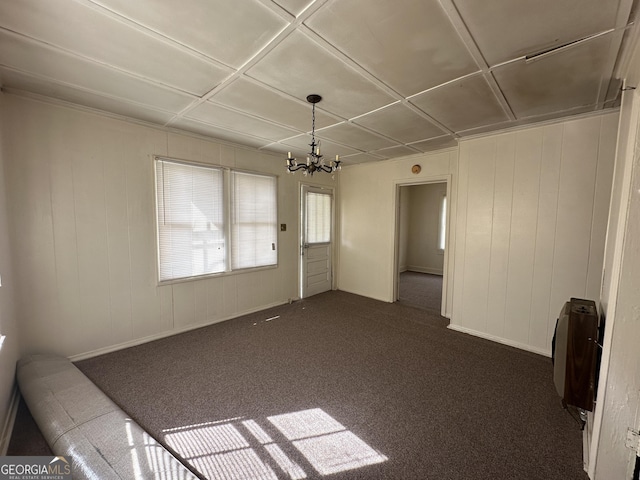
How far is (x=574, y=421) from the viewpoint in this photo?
1961 mm

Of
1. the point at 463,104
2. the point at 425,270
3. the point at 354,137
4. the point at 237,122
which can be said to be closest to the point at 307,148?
the point at 354,137

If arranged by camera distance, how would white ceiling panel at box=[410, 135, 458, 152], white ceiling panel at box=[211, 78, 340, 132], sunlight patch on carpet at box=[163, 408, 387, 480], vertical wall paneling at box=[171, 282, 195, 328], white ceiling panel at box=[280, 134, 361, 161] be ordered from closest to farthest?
sunlight patch on carpet at box=[163, 408, 387, 480] → white ceiling panel at box=[211, 78, 340, 132] → vertical wall paneling at box=[171, 282, 195, 328] → white ceiling panel at box=[410, 135, 458, 152] → white ceiling panel at box=[280, 134, 361, 161]

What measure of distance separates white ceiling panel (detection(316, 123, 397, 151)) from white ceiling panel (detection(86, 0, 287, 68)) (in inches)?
61.2

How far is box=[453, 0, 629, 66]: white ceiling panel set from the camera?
137 centimetres

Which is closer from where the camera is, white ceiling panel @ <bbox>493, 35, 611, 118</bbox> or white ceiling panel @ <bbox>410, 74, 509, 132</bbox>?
white ceiling panel @ <bbox>493, 35, 611, 118</bbox>

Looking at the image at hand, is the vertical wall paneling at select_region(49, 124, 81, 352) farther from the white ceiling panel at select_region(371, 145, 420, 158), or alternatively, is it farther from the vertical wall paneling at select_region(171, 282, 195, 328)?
the white ceiling panel at select_region(371, 145, 420, 158)

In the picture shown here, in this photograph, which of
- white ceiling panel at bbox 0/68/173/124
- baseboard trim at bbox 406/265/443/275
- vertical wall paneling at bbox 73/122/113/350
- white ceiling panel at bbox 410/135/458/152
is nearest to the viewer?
white ceiling panel at bbox 0/68/173/124

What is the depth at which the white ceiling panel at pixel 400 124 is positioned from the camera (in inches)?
106

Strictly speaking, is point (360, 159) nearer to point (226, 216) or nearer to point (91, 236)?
point (226, 216)

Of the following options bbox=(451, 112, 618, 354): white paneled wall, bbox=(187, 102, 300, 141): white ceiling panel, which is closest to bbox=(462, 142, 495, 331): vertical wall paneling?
bbox=(451, 112, 618, 354): white paneled wall

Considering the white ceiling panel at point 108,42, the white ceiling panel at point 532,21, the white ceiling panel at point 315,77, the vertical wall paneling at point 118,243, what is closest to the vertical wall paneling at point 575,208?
the white ceiling panel at point 532,21

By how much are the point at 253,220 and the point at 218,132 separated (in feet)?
4.41

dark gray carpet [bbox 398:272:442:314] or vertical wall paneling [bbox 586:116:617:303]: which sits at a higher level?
vertical wall paneling [bbox 586:116:617:303]

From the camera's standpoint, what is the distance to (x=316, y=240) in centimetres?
524
